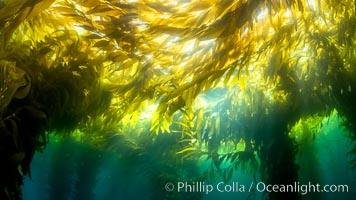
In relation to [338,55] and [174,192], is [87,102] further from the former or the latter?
[174,192]

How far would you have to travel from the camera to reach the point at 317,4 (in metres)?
1.99

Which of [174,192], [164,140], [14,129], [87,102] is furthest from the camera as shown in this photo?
[174,192]

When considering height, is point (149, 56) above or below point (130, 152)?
above

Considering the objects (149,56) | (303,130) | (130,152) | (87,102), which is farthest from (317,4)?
(130,152)

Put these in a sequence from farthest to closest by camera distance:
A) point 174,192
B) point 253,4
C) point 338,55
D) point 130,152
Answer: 1. point 174,192
2. point 130,152
3. point 338,55
4. point 253,4

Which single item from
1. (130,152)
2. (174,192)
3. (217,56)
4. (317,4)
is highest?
(317,4)

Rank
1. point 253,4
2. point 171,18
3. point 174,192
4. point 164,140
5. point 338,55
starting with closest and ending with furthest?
point 253,4, point 171,18, point 338,55, point 164,140, point 174,192

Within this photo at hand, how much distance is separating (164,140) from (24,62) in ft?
20.6

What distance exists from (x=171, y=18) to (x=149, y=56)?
489mm

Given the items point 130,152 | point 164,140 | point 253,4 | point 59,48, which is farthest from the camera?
point 130,152

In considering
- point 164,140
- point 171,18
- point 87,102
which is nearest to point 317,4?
point 171,18

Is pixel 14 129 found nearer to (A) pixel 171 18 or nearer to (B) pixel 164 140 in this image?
(A) pixel 171 18

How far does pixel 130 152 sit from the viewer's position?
8.84 metres

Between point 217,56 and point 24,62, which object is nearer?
point 217,56
